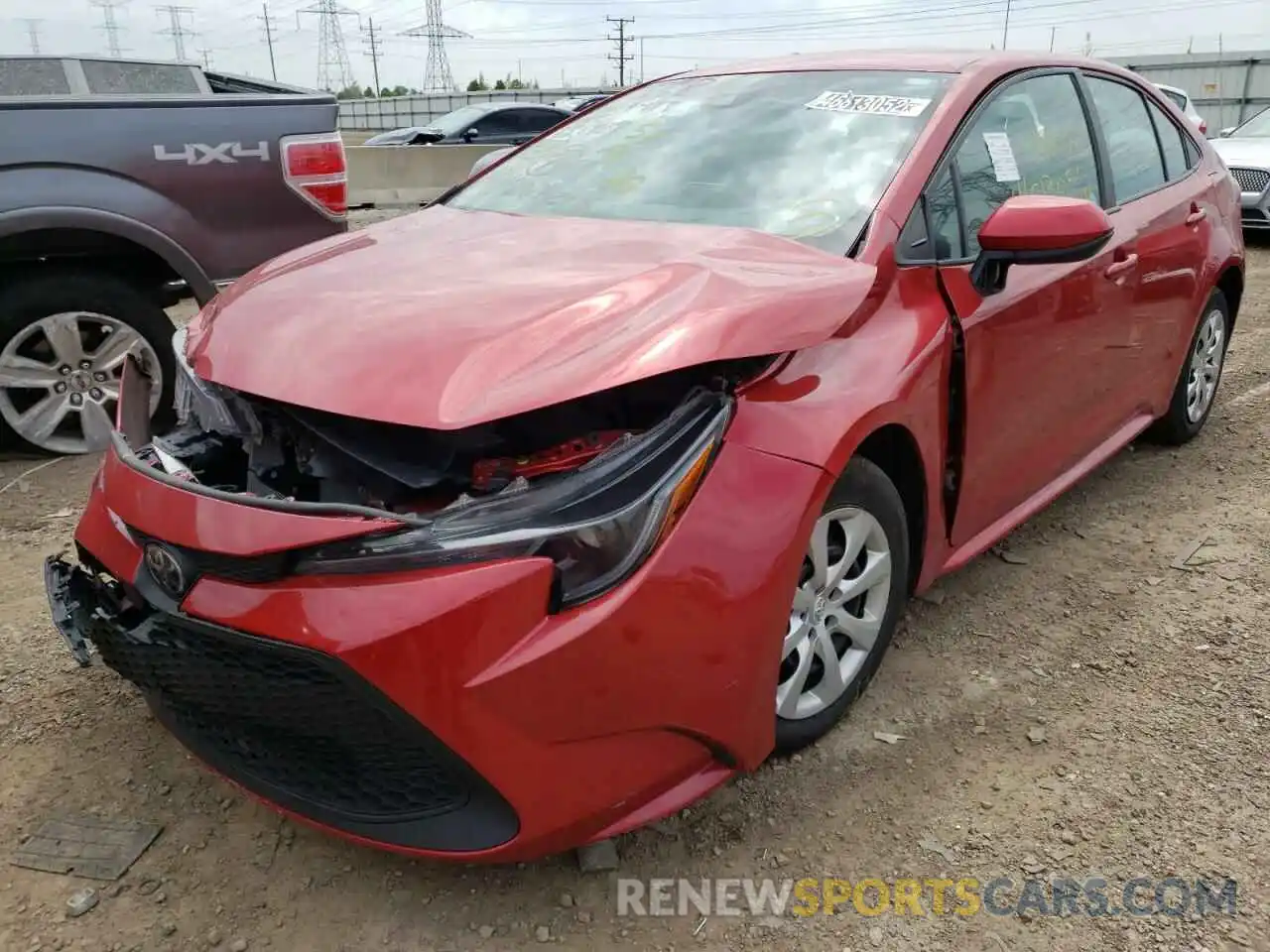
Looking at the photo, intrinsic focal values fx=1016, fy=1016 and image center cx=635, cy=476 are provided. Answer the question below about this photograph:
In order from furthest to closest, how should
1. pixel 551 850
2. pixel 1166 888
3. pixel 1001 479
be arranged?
pixel 1001 479 → pixel 1166 888 → pixel 551 850


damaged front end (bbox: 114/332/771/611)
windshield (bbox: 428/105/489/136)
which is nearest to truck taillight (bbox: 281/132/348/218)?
damaged front end (bbox: 114/332/771/611)

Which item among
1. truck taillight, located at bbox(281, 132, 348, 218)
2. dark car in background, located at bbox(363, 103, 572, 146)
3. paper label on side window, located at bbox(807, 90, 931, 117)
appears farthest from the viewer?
dark car in background, located at bbox(363, 103, 572, 146)

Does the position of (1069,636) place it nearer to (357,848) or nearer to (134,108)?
(357,848)

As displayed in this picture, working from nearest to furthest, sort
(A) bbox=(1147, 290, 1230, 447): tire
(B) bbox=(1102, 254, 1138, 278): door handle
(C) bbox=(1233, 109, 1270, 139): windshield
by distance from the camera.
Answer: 1. (B) bbox=(1102, 254, 1138, 278): door handle
2. (A) bbox=(1147, 290, 1230, 447): tire
3. (C) bbox=(1233, 109, 1270, 139): windshield

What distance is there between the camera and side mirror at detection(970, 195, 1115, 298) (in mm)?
2410

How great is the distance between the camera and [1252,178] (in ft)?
32.2

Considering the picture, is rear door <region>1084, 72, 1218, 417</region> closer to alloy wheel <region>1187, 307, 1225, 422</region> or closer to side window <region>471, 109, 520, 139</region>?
alloy wheel <region>1187, 307, 1225, 422</region>

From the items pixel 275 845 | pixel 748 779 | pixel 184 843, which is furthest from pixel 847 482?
pixel 184 843

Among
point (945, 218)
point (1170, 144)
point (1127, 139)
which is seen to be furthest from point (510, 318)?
point (1170, 144)

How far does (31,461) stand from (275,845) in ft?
9.28

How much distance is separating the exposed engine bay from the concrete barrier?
1239 cm

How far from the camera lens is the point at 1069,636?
2.94 m

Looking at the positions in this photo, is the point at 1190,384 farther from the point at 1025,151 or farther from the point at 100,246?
the point at 100,246

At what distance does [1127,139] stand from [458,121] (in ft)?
47.8
